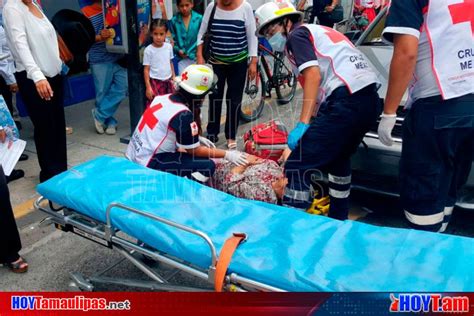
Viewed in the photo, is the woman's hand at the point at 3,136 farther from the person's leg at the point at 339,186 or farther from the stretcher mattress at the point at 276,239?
the person's leg at the point at 339,186

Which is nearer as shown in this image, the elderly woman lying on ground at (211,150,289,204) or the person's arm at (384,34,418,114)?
the person's arm at (384,34,418,114)

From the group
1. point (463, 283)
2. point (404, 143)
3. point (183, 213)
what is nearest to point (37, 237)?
point (183, 213)

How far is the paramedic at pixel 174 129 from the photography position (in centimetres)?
305

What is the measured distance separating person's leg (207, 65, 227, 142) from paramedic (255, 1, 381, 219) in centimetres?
195

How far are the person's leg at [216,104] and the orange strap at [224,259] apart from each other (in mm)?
3169

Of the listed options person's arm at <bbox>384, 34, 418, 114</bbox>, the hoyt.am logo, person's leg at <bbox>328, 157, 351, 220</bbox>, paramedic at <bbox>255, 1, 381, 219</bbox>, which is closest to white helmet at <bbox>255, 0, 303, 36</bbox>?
paramedic at <bbox>255, 1, 381, 219</bbox>

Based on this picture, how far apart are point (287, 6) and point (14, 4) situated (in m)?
1.94

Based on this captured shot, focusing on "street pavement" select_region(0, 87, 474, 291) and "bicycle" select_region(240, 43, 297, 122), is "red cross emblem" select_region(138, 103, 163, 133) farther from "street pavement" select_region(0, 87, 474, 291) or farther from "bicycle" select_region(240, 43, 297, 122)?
"bicycle" select_region(240, 43, 297, 122)

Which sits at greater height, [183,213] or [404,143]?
[404,143]

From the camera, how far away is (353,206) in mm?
4000

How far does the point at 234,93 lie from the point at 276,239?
3.17 m

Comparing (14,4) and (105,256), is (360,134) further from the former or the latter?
(14,4)

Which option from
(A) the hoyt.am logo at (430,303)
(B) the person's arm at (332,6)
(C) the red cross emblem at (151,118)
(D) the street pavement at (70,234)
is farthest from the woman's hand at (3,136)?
(B) the person's arm at (332,6)

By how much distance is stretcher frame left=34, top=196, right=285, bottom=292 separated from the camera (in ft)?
6.40
